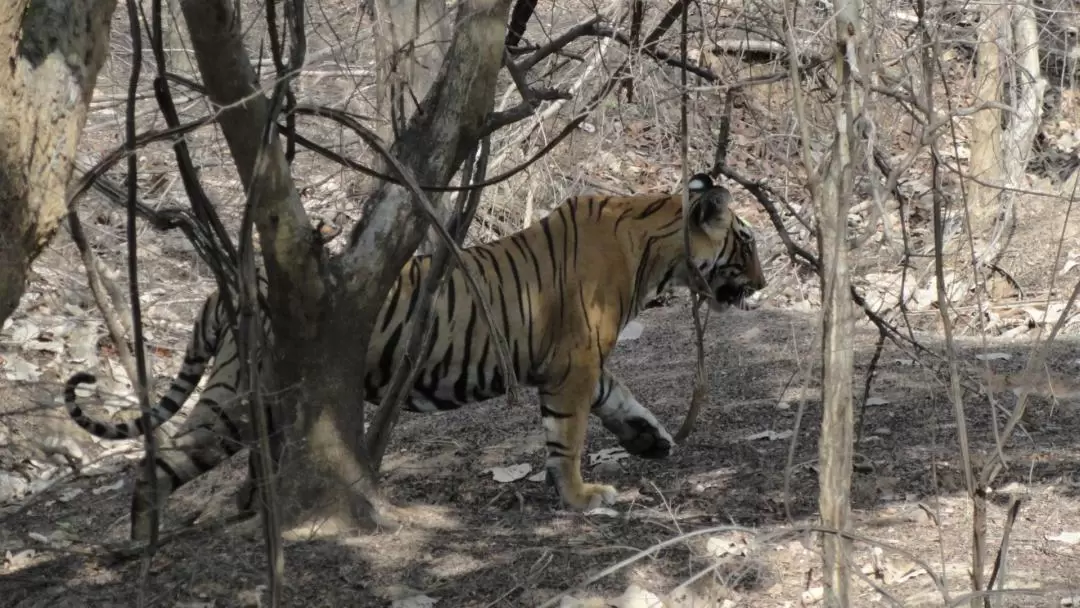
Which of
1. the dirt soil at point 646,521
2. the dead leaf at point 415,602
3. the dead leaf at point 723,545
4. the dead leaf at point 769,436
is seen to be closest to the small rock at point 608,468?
the dirt soil at point 646,521

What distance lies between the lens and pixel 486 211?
10422 mm

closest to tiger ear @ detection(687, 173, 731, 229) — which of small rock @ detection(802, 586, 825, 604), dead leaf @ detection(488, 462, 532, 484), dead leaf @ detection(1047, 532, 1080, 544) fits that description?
dead leaf @ detection(488, 462, 532, 484)

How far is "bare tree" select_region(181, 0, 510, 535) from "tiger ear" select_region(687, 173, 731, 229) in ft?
5.39

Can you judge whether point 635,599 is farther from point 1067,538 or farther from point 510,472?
point 510,472

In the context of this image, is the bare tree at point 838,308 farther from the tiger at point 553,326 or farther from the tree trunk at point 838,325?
the tiger at point 553,326

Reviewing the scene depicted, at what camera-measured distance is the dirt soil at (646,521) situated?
416cm

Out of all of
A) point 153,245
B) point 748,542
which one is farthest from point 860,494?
point 153,245

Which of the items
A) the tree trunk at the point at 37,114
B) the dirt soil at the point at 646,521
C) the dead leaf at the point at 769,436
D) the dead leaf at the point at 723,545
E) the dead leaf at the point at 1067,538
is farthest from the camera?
the dead leaf at the point at 769,436

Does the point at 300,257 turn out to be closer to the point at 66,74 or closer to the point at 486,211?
the point at 66,74

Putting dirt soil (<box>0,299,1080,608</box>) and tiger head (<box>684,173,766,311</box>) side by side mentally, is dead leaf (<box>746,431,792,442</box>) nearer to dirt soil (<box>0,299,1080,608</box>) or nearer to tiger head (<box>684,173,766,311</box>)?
dirt soil (<box>0,299,1080,608</box>)

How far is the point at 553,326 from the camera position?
567cm

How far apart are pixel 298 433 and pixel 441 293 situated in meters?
1.18

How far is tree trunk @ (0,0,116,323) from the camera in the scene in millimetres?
2664

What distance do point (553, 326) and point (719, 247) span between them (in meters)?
0.98
